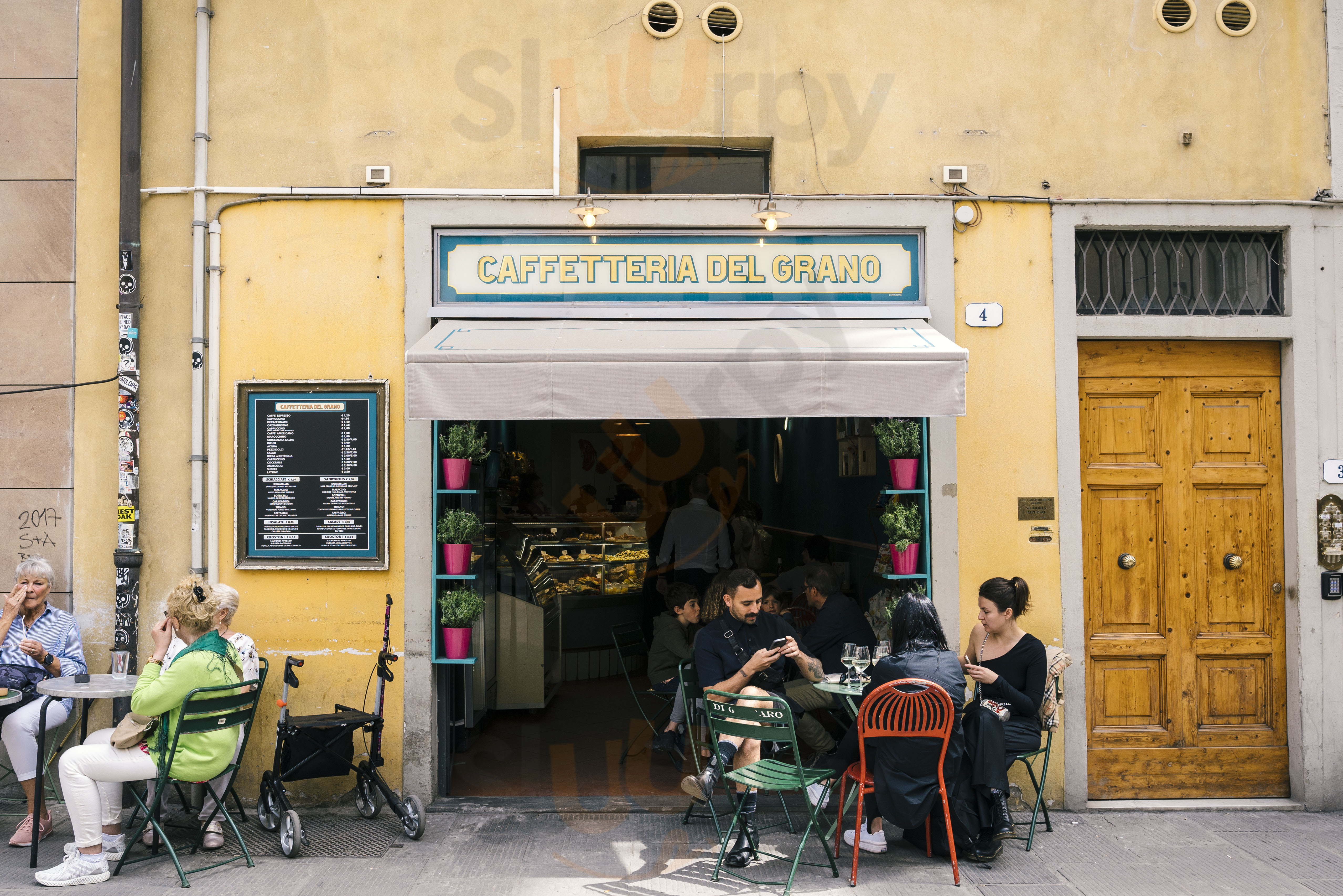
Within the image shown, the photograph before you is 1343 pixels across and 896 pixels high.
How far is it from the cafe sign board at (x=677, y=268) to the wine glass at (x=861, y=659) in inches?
80.0

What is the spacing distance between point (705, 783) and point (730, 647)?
722 mm

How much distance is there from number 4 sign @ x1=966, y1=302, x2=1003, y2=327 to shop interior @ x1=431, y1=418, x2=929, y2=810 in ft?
2.43

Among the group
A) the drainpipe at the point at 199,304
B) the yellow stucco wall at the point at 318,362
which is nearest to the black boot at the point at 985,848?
the yellow stucco wall at the point at 318,362

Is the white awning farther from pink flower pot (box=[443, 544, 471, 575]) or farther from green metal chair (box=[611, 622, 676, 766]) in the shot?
green metal chair (box=[611, 622, 676, 766])

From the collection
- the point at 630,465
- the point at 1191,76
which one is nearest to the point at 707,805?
the point at 1191,76

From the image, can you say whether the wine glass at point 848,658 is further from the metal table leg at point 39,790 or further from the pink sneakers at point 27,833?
the pink sneakers at point 27,833

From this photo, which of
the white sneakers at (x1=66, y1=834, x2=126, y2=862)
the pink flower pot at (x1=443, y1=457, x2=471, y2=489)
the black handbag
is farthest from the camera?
the pink flower pot at (x1=443, y1=457, x2=471, y2=489)

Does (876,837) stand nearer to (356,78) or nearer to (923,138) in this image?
(923,138)

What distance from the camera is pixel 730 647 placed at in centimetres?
529

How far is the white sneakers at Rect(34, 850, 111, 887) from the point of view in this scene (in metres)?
4.52

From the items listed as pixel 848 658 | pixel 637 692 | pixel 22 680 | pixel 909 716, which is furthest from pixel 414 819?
pixel 637 692

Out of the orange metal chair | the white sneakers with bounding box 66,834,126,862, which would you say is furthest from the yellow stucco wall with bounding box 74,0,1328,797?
the orange metal chair

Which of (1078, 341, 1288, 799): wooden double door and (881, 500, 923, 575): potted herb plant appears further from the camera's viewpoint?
(1078, 341, 1288, 799): wooden double door

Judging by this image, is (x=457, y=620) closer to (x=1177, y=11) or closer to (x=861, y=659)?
(x=861, y=659)
